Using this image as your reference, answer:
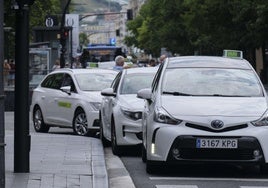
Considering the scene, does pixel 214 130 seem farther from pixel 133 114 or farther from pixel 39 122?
pixel 39 122

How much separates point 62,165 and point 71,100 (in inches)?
252

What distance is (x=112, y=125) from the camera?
1374cm

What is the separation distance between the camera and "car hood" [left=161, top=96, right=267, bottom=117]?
10391 millimetres

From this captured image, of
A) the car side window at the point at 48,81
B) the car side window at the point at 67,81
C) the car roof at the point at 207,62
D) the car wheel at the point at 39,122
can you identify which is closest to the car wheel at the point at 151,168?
the car roof at the point at 207,62

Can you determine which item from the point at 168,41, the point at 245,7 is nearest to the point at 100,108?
the point at 245,7

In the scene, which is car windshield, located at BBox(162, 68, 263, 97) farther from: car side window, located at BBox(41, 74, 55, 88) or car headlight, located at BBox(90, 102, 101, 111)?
car side window, located at BBox(41, 74, 55, 88)

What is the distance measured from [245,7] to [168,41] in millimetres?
28020

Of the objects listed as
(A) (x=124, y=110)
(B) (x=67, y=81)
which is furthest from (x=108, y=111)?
(B) (x=67, y=81)

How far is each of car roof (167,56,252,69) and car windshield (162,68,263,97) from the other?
0.11 metres

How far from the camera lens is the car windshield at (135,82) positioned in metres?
14.7

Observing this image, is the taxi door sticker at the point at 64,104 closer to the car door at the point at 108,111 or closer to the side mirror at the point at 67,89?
the side mirror at the point at 67,89

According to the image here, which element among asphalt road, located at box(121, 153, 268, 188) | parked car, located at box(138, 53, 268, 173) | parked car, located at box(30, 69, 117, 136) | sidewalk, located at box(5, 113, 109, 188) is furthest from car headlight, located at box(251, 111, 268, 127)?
parked car, located at box(30, 69, 117, 136)

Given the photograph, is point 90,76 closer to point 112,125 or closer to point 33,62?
point 112,125

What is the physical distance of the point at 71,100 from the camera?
1747 cm
